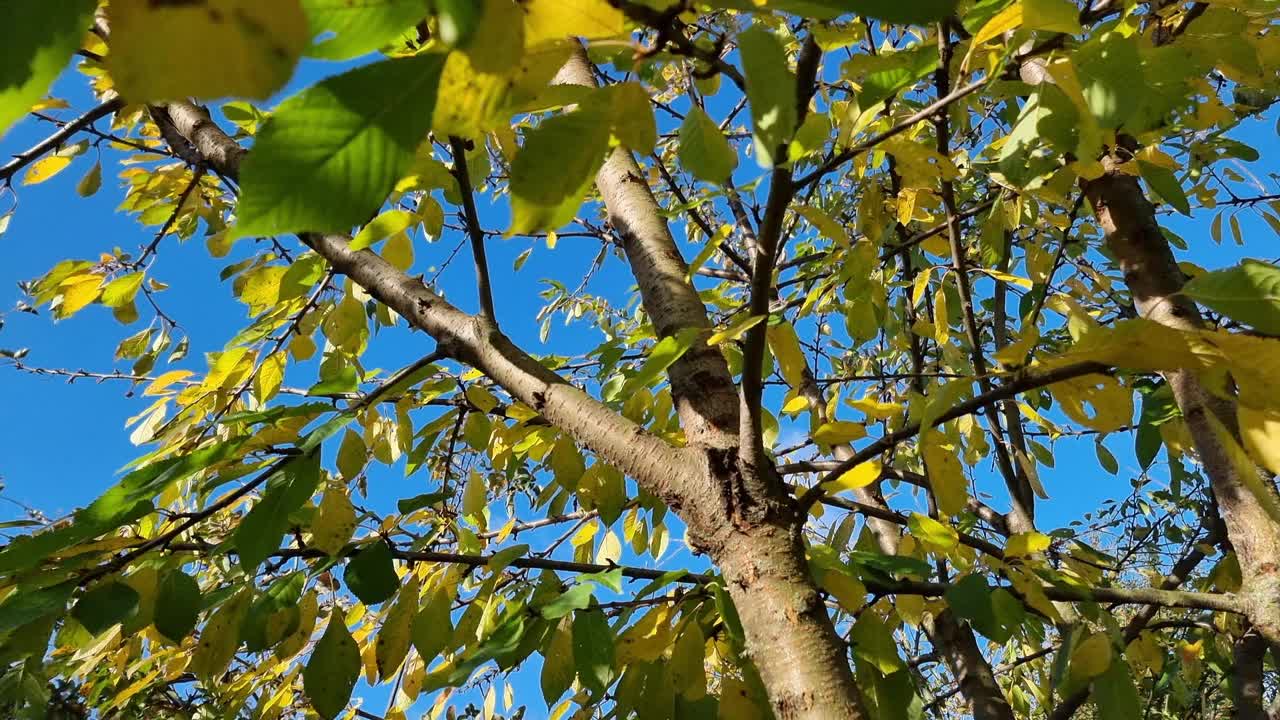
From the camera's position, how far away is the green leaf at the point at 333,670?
3.21ft

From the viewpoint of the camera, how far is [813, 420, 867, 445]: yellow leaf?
2.87ft

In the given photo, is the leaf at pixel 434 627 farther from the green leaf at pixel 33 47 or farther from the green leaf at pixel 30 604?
the green leaf at pixel 33 47

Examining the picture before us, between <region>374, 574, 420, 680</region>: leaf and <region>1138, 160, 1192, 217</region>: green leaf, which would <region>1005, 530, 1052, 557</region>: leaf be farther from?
<region>374, 574, 420, 680</region>: leaf

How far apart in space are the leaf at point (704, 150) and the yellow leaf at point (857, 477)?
474 mm

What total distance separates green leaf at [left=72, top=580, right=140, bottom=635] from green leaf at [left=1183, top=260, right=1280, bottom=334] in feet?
3.44

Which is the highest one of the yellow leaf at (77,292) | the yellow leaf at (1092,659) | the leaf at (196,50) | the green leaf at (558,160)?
the yellow leaf at (77,292)

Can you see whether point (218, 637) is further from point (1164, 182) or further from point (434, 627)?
point (1164, 182)

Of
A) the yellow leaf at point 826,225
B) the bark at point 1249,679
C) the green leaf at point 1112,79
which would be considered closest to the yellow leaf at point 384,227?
the yellow leaf at point 826,225

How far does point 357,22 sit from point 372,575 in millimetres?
829

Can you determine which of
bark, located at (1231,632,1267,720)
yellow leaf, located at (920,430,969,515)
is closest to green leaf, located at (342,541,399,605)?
yellow leaf, located at (920,430,969,515)

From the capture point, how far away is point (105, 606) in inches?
34.1

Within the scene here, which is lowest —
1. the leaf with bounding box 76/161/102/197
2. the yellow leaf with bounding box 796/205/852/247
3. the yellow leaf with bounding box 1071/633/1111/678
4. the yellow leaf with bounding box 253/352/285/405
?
the yellow leaf with bounding box 1071/633/1111/678

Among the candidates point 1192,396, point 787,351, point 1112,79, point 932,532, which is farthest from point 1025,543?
point 1112,79

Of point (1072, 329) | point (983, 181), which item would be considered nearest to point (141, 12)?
point (1072, 329)
